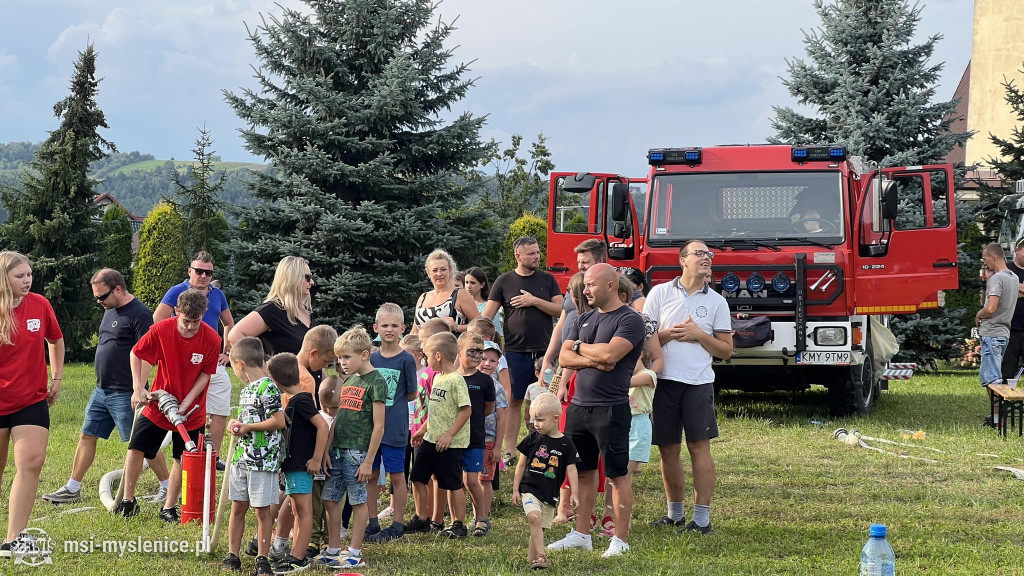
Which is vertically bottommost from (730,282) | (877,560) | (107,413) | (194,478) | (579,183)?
(877,560)

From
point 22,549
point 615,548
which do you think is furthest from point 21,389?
point 615,548

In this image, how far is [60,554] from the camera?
19.2 ft

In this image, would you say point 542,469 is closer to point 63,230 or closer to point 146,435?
point 146,435

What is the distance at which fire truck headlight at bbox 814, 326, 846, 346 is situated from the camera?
1059cm

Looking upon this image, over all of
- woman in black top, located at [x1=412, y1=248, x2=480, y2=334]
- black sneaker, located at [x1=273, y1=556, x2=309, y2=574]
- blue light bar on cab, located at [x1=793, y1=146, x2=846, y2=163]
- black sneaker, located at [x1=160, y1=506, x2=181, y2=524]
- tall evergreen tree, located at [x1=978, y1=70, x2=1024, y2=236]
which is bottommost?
black sneaker, located at [x1=273, y1=556, x2=309, y2=574]

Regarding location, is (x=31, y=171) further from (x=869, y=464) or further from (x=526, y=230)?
(x=869, y=464)

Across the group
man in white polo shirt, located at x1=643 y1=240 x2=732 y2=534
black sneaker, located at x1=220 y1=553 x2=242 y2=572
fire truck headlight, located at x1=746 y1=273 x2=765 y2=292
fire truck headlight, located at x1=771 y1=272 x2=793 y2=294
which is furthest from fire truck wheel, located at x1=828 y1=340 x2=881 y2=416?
black sneaker, located at x1=220 y1=553 x2=242 y2=572

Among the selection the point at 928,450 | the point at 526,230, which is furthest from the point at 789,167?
the point at 526,230

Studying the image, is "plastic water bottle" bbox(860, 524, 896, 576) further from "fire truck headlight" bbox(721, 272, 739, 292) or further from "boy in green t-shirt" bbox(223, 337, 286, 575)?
"fire truck headlight" bbox(721, 272, 739, 292)

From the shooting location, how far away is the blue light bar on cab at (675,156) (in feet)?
37.1

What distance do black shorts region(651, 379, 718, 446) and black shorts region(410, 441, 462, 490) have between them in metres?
1.30

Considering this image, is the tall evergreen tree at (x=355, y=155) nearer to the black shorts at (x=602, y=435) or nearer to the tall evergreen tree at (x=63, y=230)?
the tall evergreen tree at (x=63, y=230)

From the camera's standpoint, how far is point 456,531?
6285 millimetres

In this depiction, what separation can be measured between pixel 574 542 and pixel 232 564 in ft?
6.42
